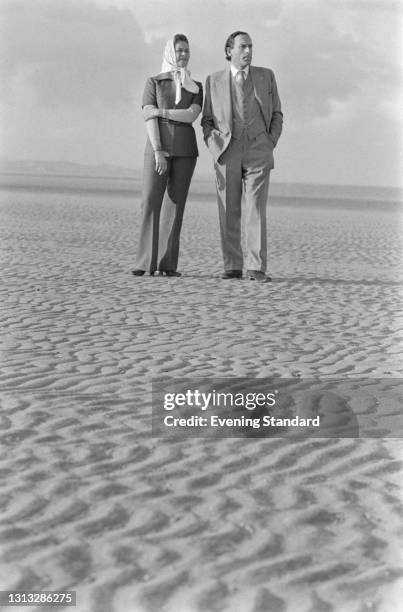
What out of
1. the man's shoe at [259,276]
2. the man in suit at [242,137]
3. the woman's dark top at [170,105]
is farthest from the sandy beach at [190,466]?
the woman's dark top at [170,105]

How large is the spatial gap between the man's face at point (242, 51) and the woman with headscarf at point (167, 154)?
0.40 metres

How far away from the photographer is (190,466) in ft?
13.3

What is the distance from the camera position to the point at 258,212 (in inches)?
365

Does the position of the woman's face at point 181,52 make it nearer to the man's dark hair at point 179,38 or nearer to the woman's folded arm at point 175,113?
the man's dark hair at point 179,38

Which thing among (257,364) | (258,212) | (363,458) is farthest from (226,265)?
(363,458)

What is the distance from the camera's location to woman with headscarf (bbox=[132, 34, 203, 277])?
9125 mm

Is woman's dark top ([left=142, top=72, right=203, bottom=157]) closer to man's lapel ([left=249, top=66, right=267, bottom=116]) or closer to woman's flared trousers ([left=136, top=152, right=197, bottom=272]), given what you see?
woman's flared trousers ([left=136, top=152, right=197, bottom=272])

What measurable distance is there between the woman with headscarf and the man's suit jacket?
13cm

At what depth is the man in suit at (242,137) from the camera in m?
9.12

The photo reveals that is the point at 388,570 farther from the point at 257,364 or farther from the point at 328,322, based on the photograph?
the point at 328,322

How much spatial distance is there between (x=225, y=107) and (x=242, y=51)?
47 centimetres

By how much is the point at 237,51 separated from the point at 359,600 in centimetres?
672

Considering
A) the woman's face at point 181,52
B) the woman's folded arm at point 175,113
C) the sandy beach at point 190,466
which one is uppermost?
the woman's face at point 181,52

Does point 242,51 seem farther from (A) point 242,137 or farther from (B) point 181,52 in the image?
(A) point 242,137
